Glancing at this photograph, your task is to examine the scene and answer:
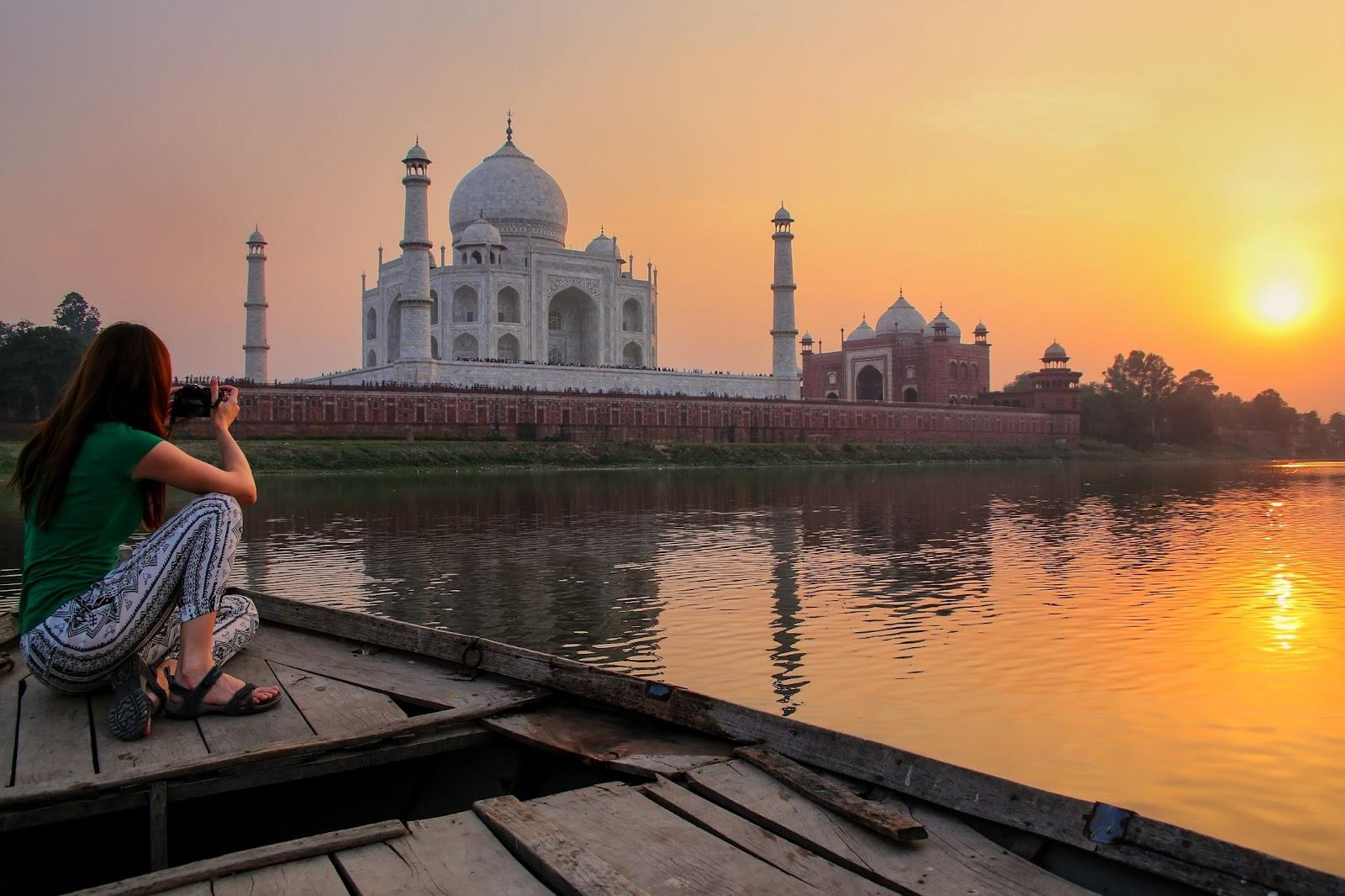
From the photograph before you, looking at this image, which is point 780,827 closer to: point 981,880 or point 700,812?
point 700,812

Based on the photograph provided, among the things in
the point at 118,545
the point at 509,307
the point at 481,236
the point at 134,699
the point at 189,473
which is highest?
the point at 481,236

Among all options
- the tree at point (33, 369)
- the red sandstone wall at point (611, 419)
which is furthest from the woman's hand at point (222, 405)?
the tree at point (33, 369)

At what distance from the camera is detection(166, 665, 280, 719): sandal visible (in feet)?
12.7

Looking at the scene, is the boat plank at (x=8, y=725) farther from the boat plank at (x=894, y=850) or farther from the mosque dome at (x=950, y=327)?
the mosque dome at (x=950, y=327)

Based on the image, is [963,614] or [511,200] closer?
[963,614]

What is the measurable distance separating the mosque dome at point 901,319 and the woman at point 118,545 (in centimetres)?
7110

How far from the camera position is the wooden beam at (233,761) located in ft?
10.1

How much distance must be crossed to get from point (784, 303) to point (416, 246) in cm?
2027

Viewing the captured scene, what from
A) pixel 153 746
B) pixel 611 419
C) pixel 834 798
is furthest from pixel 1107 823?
pixel 611 419

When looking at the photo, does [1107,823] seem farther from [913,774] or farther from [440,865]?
[440,865]

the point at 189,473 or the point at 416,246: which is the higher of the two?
the point at 416,246

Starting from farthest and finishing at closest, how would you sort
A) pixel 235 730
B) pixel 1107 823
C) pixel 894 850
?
pixel 235 730 < pixel 894 850 < pixel 1107 823

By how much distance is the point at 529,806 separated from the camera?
3109 millimetres

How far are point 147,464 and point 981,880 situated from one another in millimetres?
3043
